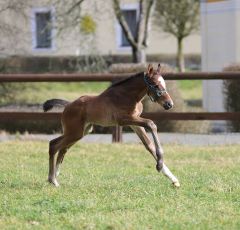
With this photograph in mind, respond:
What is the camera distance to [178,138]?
49.4ft

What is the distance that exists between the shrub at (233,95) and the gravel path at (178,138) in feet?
3.37

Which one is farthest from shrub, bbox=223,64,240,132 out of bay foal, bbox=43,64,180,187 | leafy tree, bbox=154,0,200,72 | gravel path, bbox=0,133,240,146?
leafy tree, bbox=154,0,200,72

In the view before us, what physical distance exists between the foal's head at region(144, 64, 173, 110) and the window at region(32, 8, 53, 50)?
1704 cm

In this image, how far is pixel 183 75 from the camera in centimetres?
1394

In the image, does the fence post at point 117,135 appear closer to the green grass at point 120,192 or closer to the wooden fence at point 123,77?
the wooden fence at point 123,77

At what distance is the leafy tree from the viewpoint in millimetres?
33938

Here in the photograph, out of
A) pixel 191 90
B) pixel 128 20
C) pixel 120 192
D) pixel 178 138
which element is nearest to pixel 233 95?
pixel 178 138

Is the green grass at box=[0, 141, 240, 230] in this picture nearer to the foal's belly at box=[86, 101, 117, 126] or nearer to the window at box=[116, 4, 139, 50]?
the foal's belly at box=[86, 101, 117, 126]

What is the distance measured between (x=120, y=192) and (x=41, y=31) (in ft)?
65.6

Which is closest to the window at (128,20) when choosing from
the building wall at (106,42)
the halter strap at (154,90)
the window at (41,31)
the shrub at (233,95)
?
the building wall at (106,42)

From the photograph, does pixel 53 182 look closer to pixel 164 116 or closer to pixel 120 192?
pixel 120 192

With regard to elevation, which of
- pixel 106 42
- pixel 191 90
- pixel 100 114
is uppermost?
pixel 106 42

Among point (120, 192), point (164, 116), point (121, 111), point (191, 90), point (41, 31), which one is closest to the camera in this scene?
point (120, 192)

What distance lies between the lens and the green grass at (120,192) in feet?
23.5
